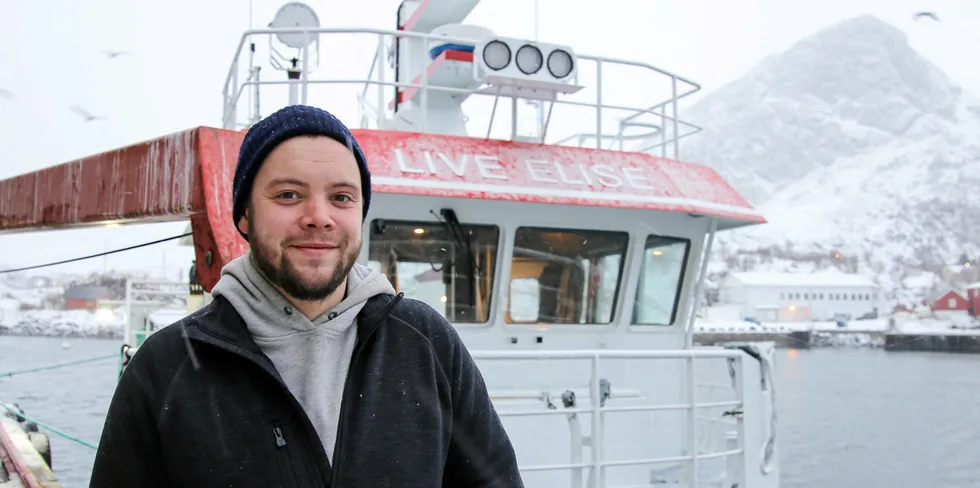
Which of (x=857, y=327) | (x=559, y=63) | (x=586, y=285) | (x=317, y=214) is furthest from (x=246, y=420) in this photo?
(x=857, y=327)

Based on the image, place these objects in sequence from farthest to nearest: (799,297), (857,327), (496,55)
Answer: (799,297), (857,327), (496,55)

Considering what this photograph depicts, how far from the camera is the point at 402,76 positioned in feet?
29.2

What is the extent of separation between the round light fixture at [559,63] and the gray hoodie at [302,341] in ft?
16.1

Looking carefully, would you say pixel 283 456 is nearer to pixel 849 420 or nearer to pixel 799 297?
pixel 849 420

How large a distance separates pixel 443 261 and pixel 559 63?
1744 mm

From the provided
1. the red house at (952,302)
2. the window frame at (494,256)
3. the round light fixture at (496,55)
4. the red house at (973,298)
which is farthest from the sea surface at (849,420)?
the red house at (952,302)

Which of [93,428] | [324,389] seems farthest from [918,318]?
[324,389]

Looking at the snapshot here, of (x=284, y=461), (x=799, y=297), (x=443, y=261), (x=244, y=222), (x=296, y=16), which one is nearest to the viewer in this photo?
(x=284, y=461)

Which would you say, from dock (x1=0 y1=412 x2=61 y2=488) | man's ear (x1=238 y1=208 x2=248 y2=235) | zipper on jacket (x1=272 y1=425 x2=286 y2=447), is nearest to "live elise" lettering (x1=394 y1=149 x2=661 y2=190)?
dock (x1=0 y1=412 x2=61 y2=488)

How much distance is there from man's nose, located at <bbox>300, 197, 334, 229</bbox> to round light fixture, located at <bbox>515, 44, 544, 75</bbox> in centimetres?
481

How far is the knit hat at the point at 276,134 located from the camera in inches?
58.1

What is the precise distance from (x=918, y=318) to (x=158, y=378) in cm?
9660

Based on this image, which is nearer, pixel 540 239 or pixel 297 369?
pixel 297 369

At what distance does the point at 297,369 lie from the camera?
1.43 meters
